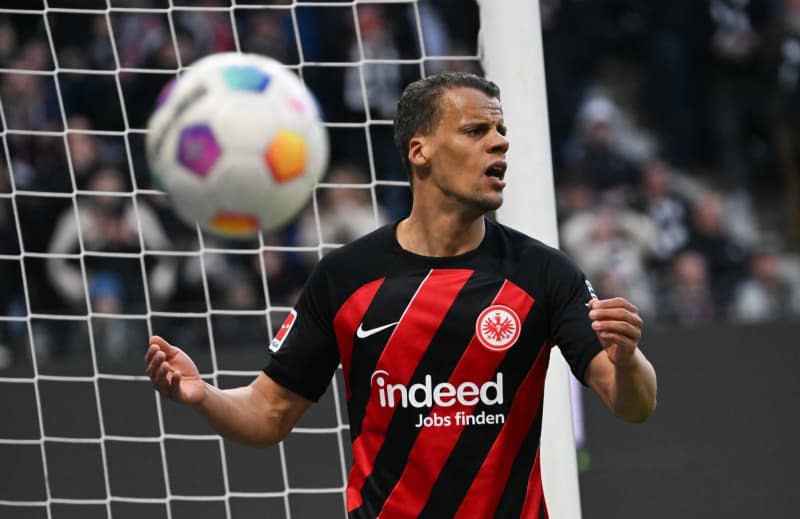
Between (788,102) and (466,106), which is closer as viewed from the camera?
(466,106)

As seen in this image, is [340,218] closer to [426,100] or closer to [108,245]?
[108,245]

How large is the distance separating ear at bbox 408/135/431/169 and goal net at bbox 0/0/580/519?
4.11ft

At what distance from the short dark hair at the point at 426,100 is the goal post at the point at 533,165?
603 millimetres

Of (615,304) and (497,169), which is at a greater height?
(497,169)

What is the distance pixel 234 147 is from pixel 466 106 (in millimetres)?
662

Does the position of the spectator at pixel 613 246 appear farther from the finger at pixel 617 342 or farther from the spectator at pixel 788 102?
the finger at pixel 617 342

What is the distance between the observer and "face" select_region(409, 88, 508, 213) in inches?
132

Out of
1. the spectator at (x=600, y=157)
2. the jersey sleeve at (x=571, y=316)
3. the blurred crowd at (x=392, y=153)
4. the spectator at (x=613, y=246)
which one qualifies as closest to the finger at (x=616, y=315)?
the jersey sleeve at (x=571, y=316)

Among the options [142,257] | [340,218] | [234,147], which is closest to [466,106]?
[234,147]

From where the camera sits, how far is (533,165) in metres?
4.06

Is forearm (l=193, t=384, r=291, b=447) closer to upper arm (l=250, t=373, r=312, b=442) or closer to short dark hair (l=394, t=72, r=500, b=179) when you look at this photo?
upper arm (l=250, t=373, r=312, b=442)

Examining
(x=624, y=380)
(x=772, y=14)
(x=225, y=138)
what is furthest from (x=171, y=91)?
(x=772, y=14)

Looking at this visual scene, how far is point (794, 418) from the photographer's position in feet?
23.6

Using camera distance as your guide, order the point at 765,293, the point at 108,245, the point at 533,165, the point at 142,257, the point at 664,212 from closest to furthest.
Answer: the point at 533,165 < the point at 142,257 < the point at 108,245 < the point at 765,293 < the point at 664,212
